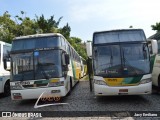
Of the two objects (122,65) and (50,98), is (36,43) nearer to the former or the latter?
(50,98)

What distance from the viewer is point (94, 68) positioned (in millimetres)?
11359

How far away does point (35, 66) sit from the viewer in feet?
38.5

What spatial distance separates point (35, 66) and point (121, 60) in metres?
3.59

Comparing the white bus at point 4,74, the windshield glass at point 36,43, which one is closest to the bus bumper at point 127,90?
the windshield glass at point 36,43

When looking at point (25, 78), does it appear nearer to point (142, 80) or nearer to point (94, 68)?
point (94, 68)

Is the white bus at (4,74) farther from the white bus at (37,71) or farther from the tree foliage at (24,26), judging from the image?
the tree foliage at (24,26)

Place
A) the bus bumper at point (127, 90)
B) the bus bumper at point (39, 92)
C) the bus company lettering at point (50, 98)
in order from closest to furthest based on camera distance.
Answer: the bus bumper at point (127, 90)
the bus bumper at point (39, 92)
the bus company lettering at point (50, 98)

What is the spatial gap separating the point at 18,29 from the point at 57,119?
31035 mm

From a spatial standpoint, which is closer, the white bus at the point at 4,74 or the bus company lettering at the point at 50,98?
the bus company lettering at the point at 50,98

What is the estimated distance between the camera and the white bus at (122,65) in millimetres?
10867

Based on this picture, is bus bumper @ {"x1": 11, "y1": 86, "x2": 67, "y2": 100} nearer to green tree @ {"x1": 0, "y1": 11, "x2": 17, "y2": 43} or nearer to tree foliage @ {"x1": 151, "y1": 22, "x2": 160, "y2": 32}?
tree foliage @ {"x1": 151, "y1": 22, "x2": 160, "y2": 32}

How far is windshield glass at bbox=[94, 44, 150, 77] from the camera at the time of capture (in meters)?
11.0

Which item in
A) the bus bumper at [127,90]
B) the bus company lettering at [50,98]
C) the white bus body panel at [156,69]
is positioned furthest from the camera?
the white bus body panel at [156,69]

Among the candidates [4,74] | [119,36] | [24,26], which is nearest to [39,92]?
[119,36]
